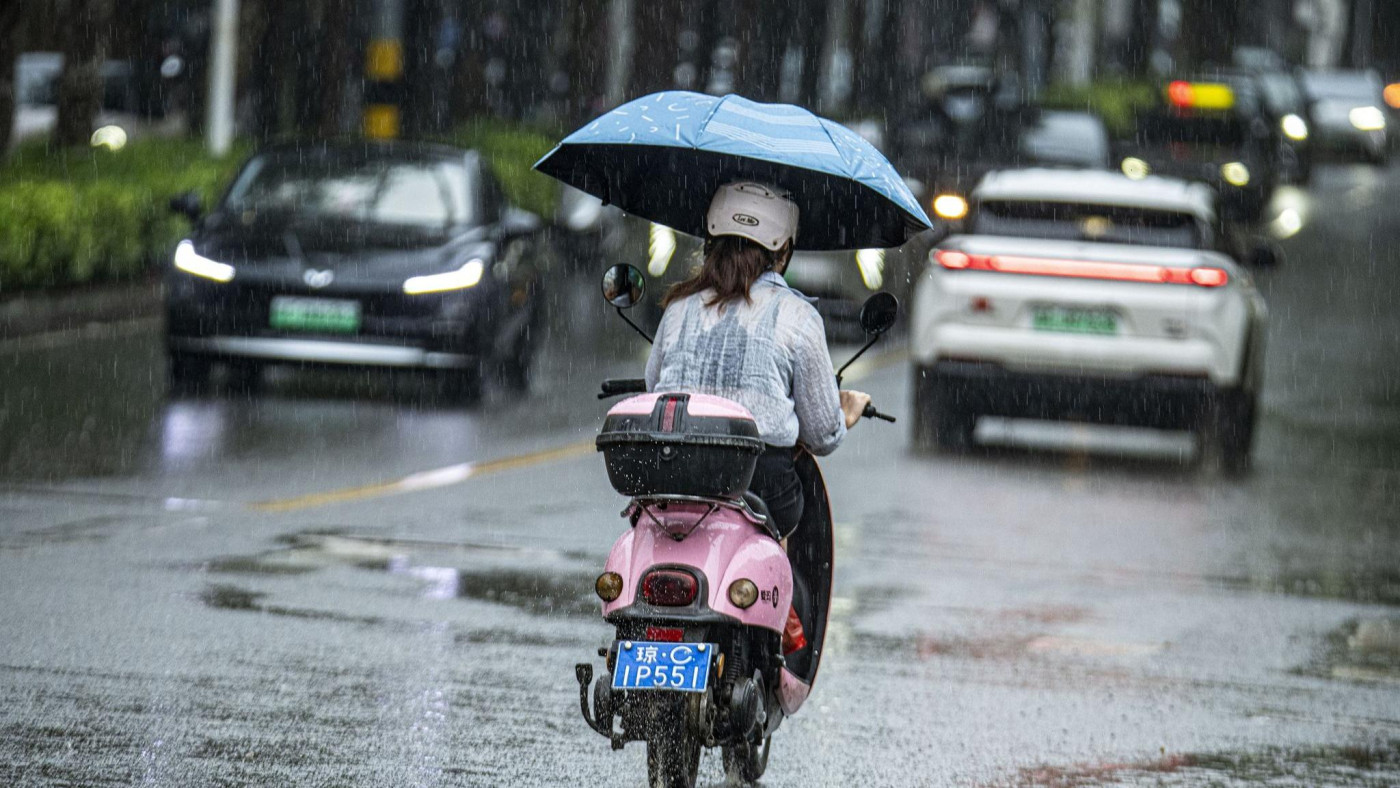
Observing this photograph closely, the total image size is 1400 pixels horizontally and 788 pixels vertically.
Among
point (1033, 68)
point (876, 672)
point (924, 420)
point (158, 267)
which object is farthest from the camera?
point (1033, 68)

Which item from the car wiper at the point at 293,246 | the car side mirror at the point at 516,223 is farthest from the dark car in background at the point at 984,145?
the car wiper at the point at 293,246

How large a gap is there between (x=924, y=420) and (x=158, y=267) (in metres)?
8.40

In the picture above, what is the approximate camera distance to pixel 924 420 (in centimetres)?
1449

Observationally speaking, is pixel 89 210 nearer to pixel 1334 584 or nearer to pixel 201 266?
pixel 201 266

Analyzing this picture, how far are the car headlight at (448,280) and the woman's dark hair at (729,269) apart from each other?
9077 mm

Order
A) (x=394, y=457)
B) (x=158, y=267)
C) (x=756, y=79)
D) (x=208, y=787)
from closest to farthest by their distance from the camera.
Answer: (x=208, y=787)
(x=394, y=457)
(x=158, y=267)
(x=756, y=79)

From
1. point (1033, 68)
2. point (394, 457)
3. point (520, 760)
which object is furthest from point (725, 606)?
point (1033, 68)

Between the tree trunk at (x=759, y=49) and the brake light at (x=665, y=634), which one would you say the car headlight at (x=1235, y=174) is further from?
the brake light at (x=665, y=634)

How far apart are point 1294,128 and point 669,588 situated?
1391 inches

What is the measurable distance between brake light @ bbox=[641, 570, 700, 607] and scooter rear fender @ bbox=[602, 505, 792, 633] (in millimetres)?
16

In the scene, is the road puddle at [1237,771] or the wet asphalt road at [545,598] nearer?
the road puddle at [1237,771]

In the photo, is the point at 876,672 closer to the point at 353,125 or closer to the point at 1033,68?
the point at 353,125

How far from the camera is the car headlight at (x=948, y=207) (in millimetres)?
21188

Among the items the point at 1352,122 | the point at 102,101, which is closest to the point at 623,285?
the point at 102,101
